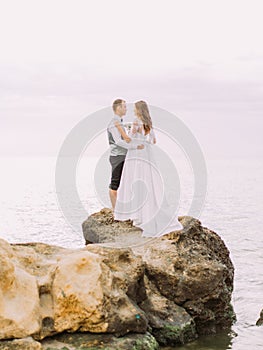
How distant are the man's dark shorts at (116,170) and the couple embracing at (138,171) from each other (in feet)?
Result: 0.35

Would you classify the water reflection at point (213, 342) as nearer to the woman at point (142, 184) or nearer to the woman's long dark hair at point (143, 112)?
the woman at point (142, 184)

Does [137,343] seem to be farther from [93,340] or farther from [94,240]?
[94,240]

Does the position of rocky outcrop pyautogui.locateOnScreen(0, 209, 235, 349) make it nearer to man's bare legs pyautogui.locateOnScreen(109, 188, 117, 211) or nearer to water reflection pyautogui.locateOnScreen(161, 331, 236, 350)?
water reflection pyautogui.locateOnScreen(161, 331, 236, 350)

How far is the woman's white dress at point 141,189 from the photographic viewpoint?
1410 cm

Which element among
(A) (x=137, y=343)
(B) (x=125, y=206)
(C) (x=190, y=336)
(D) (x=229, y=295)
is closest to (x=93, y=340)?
(A) (x=137, y=343)

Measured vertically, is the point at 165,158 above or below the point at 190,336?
above

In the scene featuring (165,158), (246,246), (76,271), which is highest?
(165,158)

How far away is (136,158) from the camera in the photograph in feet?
47.5

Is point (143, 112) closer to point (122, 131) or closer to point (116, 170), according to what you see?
point (122, 131)

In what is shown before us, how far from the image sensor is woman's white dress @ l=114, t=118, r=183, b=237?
14.1 metres

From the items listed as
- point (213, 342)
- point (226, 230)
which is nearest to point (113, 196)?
point (213, 342)

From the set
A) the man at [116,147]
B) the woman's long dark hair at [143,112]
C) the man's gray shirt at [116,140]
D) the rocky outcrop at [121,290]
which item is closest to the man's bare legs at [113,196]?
the man at [116,147]

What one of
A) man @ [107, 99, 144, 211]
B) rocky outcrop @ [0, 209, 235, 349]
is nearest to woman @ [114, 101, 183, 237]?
man @ [107, 99, 144, 211]

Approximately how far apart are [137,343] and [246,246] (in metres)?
20.8
